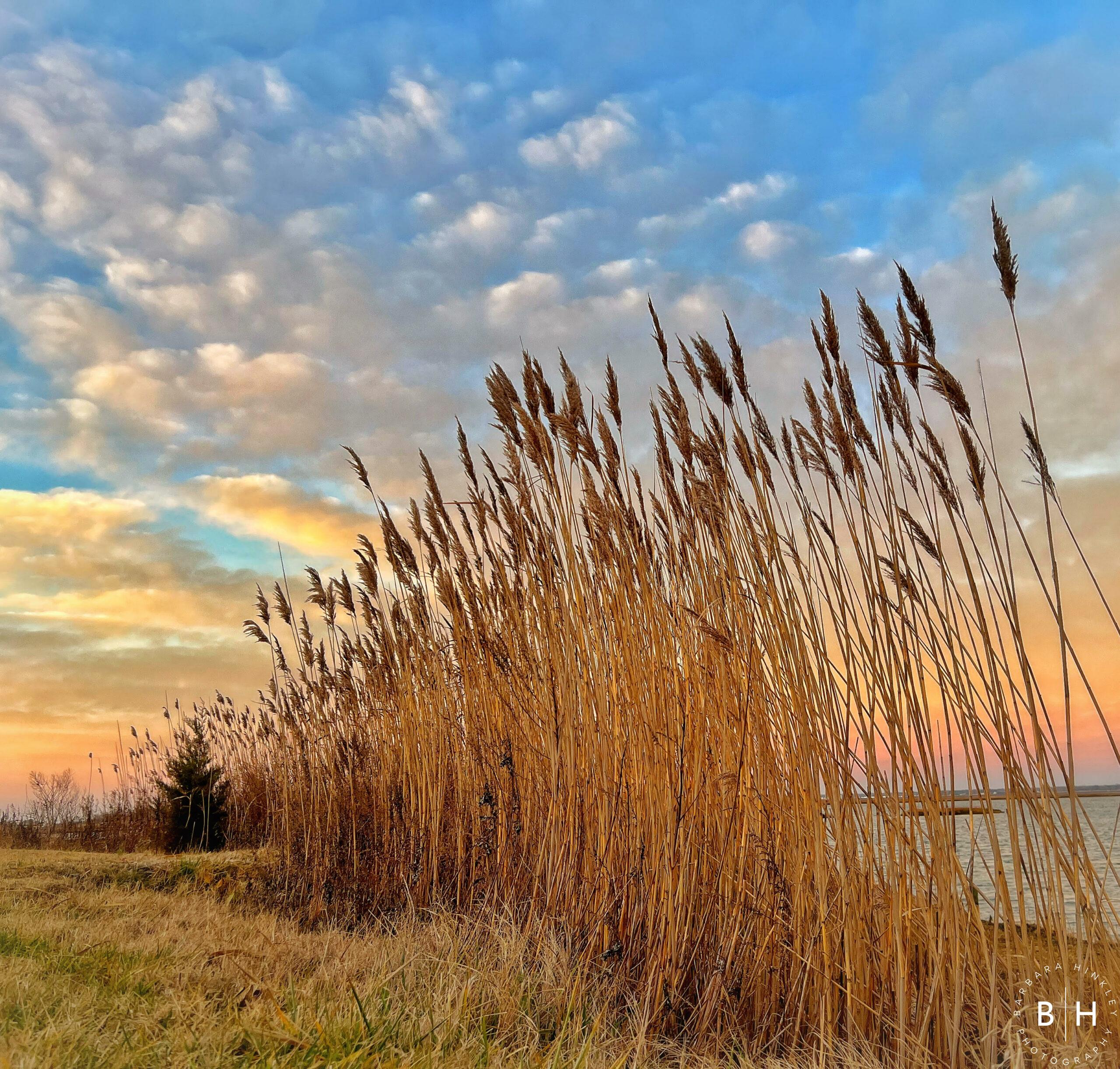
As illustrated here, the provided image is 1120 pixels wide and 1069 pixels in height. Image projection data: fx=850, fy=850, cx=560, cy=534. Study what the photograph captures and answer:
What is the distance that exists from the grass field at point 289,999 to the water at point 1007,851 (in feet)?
2.30

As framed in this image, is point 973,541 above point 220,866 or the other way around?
above

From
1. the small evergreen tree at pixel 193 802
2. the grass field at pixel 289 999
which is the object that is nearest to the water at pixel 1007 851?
the grass field at pixel 289 999

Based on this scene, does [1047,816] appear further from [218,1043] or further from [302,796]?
[302,796]

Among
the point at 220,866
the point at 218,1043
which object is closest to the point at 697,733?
the point at 218,1043

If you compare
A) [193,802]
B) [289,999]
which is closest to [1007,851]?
[289,999]

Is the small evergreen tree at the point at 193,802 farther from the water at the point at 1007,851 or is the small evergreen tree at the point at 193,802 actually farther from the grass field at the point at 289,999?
the water at the point at 1007,851

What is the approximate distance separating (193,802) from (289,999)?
6.54 meters

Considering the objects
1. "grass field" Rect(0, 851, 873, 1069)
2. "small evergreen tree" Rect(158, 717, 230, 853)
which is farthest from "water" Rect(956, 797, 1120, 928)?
"small evergreen tree" Rect(158, 717, 230, 853)

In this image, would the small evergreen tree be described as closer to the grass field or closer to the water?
the grass field

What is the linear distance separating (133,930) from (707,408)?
318cm

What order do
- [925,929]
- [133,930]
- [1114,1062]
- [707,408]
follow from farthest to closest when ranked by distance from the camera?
[133,930], [707,408], [925,929], [1114,1062]

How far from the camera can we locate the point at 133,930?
3535mm

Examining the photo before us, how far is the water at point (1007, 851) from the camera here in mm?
1905

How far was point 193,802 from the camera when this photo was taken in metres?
7.96
